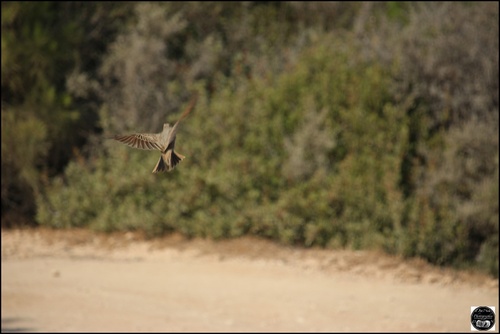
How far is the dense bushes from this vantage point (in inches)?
476

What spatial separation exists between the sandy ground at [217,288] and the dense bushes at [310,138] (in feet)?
1.42

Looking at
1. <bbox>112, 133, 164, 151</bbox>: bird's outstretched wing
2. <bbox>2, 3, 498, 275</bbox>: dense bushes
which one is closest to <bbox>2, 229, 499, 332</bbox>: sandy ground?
<bbox>2, 3, 498, 275</bbox>: dense bushes

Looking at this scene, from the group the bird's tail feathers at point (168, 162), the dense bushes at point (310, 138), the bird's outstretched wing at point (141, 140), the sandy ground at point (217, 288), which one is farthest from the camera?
the dense bushes at point (310, 138)

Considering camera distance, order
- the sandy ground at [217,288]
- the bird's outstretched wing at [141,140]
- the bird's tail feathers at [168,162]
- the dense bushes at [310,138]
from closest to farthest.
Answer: the bird's tail feathers at [168,162], the bird's outstretched wing at [141,140], the sandy ground at [217,288], the dense bushes at [310,138]

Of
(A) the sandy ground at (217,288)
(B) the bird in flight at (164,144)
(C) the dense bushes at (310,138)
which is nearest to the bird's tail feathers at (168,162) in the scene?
(B) the bird in flight at (164,144)

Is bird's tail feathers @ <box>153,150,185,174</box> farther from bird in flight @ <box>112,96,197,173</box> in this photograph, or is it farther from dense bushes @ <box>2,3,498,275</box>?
dense bushes @ <box>2,3,498,275</box>

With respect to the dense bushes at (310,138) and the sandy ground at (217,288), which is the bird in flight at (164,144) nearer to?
the sandy ground at (217,288)

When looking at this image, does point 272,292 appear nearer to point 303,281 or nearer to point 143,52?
point 303,281

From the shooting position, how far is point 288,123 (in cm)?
1324

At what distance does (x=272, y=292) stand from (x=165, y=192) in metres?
3.88

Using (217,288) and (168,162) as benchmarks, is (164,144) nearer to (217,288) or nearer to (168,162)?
(168,162)

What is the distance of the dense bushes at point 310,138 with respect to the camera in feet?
39.7

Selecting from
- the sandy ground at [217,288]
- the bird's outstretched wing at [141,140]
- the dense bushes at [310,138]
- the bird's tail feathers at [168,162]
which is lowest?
the bird's tail feathers at [168,162]

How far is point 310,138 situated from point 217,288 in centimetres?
326
